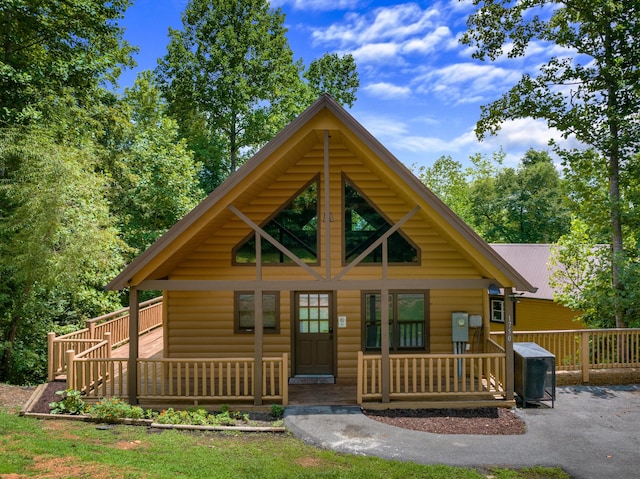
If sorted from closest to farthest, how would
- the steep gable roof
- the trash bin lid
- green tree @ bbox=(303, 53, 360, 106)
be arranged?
the steep gable roof, the trash bin lid, green tree @ bbox=(303, 53, 360, 106)

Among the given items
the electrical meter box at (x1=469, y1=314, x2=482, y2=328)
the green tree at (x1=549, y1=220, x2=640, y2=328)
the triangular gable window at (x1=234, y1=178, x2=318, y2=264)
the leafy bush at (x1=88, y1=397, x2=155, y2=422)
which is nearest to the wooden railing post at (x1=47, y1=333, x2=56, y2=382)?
the leafy bush at (x1=88, y1=397, x2=155, y2=422)

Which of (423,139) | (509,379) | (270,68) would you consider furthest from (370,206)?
(423,139)

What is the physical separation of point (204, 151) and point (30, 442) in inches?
978

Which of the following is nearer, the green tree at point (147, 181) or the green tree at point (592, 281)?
the green tree at point (592, 281)

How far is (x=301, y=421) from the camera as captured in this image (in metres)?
7.45

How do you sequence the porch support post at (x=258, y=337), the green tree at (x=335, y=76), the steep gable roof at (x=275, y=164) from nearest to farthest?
the steep gable roof at (x=275, y=164)
the porch support post at (x=258, y=337)
the green tree at (x=335, y=76)

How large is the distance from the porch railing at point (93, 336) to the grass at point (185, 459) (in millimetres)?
2966

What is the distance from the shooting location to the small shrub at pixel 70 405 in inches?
309

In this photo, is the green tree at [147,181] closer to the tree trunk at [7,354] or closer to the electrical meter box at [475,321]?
the tree trunk at [7,354]

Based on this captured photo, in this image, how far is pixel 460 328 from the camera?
9.57m

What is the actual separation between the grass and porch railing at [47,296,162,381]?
9.73 feet

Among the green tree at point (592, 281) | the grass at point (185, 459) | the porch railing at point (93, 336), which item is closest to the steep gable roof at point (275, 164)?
the grass at point (185, 459)

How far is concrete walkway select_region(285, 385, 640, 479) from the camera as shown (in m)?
6.08

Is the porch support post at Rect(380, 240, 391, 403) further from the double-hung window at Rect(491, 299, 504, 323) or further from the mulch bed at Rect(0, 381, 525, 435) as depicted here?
the double-hung window at Rect(491, 299, 504, 323)
